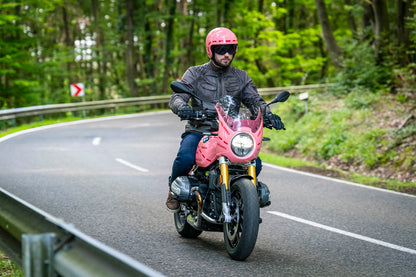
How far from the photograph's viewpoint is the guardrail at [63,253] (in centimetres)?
244

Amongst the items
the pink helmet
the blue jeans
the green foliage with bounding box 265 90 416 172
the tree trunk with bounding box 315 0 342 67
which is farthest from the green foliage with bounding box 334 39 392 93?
the blue jeans

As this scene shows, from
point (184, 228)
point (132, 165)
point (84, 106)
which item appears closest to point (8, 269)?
point (184, 228)

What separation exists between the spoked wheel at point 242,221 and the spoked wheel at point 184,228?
0.94 m

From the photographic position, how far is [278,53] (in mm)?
40000

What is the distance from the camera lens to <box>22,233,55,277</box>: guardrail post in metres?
2.87

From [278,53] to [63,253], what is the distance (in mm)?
38187

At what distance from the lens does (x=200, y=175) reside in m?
5.96

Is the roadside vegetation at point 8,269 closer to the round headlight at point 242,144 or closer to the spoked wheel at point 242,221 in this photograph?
the spoked wheel at point 242,221

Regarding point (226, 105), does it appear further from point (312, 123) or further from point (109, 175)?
point (312, 123)

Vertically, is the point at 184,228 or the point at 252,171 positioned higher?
the point at 252,171

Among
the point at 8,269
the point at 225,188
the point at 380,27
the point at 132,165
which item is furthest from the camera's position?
the point at 380,27

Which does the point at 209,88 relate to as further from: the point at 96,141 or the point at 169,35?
the point at 169,35

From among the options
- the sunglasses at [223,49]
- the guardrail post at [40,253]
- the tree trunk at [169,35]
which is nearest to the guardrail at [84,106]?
the tree trunk at [169,35]

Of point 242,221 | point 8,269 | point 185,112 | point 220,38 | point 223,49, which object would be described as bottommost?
point 8,269
